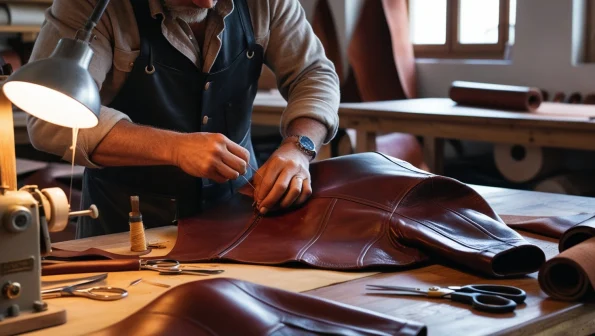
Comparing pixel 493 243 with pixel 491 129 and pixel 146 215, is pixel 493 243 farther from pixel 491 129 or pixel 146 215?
pixel 491 129

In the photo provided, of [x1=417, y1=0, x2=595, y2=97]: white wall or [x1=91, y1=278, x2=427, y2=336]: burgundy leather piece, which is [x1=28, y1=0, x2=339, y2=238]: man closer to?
[x1=91, y1=278, x2=427, y2=336]: burgundy leather piece

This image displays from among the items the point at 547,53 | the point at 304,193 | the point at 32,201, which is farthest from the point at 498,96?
the point at 32,201

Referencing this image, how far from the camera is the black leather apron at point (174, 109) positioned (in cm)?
254

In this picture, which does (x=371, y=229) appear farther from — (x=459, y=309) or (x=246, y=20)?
(x=246, y=20)

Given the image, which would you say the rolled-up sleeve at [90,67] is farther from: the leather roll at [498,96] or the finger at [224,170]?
the leather roll at [498,96]

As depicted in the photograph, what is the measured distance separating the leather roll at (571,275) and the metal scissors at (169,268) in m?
0.66

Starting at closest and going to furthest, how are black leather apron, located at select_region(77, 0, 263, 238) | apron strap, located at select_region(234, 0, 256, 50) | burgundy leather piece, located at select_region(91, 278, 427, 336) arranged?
burgundy leather piece, located at select_region(91, 278, 427, 336) → black leather apron, located at select_region(77, 0, 263, 238) → apron strap, located at select_region(234, 0, 256, 50)

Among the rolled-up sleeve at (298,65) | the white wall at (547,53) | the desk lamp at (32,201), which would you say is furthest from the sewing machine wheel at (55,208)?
the white wall at (547,53)

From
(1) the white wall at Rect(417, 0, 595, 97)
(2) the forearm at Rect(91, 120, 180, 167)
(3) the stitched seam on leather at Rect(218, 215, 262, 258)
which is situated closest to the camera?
(3) the stitched seam on leather at Rect(218, 215, 262, 258)

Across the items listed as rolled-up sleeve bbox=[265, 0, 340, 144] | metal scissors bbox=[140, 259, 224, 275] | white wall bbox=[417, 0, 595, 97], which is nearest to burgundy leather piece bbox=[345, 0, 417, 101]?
white wall bbox=[417, 0, 595, 97]

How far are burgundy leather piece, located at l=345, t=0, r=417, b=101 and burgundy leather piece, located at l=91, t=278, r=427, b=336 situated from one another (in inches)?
214

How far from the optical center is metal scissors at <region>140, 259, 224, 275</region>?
5.90 feet

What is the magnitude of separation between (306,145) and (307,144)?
11mm

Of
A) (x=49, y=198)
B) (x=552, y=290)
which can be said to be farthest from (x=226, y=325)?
(x=552, y=290)
